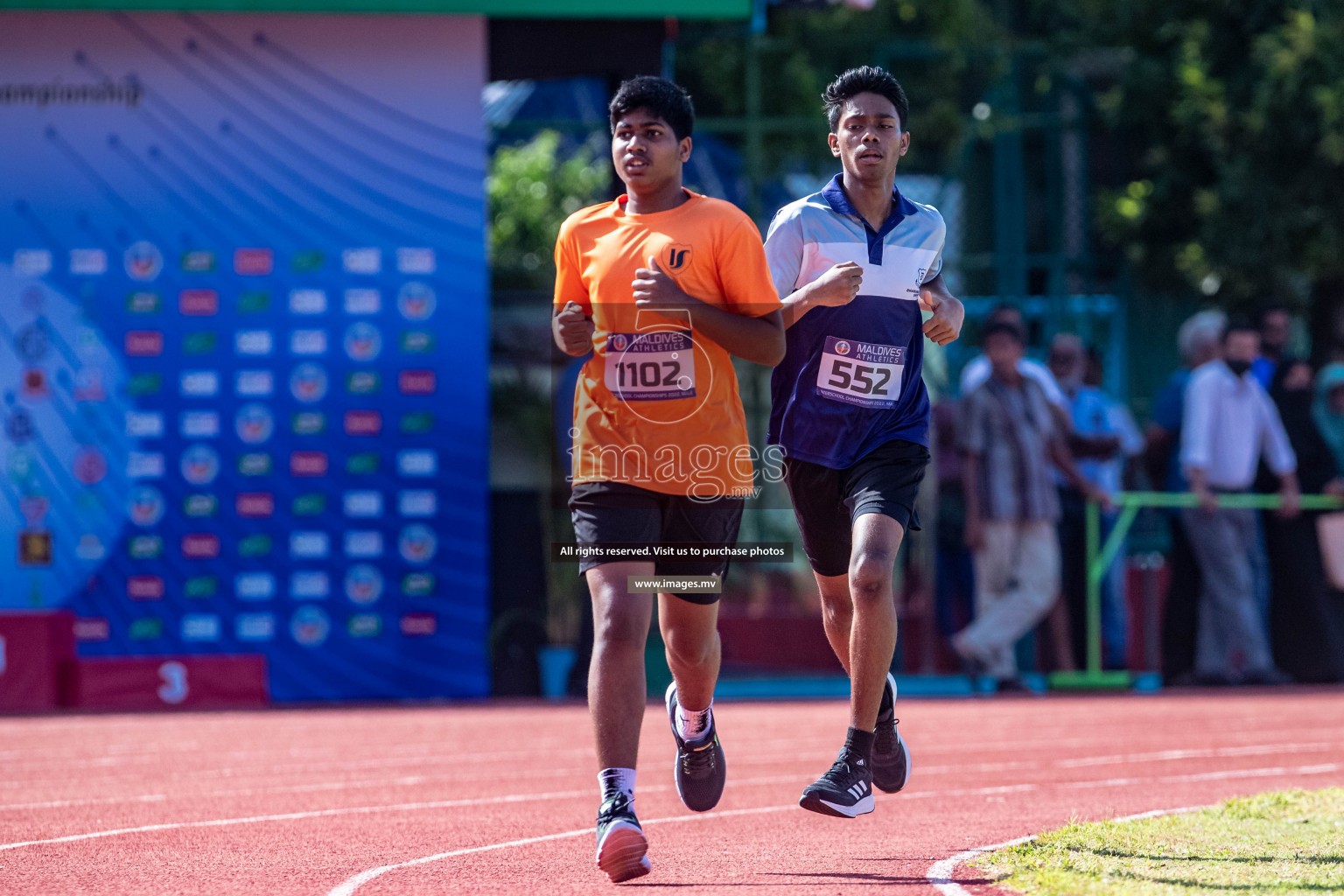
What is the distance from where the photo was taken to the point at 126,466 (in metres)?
12.4

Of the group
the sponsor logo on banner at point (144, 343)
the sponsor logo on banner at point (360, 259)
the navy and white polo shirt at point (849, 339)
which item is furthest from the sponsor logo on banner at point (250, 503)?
the navy and white polo shirt at point (849, 339)

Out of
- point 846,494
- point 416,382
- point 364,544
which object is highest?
point 416,382

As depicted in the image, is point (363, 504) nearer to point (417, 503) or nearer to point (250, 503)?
point (417, 503)

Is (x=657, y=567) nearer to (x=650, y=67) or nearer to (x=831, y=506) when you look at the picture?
(x=831, y=506)

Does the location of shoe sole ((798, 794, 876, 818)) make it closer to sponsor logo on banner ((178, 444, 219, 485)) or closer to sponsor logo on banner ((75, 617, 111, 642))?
sponsor logo on banner ((178, 444, 219, 485))

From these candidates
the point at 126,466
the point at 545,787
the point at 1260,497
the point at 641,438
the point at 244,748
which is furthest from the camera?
the point at 1260,497

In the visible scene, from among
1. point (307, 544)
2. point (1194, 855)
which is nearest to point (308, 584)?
point (307, 544)

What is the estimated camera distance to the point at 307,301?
40.9 ft

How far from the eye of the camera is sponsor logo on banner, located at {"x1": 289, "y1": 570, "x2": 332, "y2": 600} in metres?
Result: 12.5

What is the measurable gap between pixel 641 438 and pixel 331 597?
7718mm

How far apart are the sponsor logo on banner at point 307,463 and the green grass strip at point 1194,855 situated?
7494 millimetres

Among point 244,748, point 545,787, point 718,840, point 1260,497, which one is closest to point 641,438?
point 718,840

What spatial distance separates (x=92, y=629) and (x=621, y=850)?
8475 mm

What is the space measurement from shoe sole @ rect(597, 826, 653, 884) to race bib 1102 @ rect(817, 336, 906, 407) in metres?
1.69
